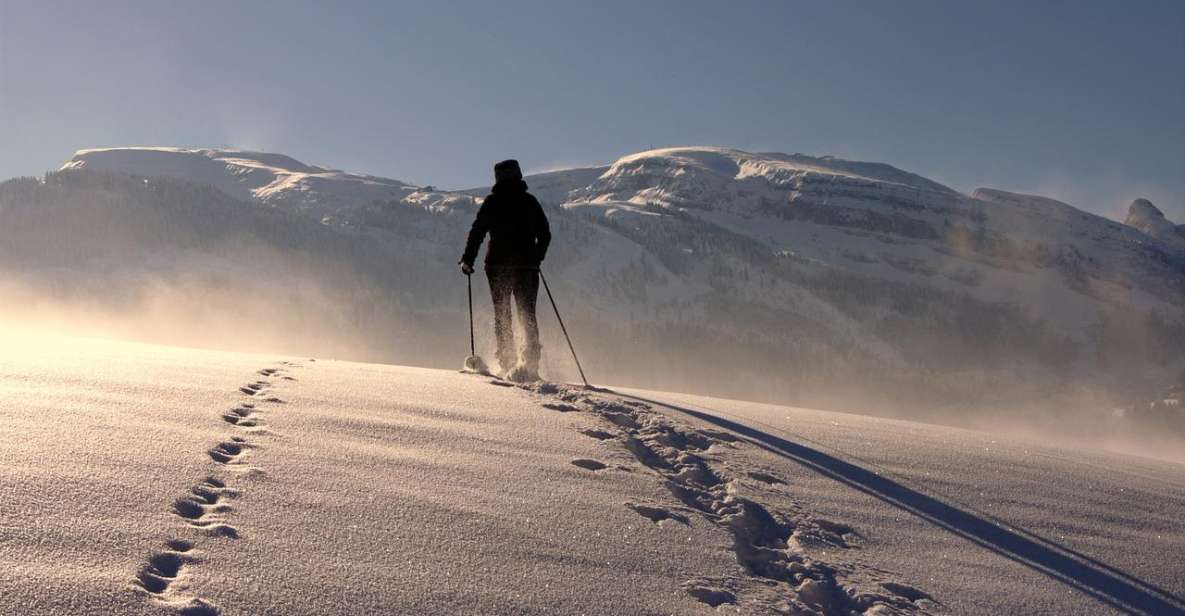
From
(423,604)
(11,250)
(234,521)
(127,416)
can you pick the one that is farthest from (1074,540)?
(11,250)

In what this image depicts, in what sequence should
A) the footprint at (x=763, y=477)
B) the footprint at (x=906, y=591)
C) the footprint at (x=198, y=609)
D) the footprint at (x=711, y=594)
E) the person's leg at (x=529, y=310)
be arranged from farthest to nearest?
the person's leg at (x=529, y=310) → the footprint at (x=763, y=477) → the footprint at (x=906, y=591) → the footprint at (x=711, y=594) → the footprint at (x=198, y=609)

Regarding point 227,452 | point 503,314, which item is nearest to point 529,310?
point 503,314

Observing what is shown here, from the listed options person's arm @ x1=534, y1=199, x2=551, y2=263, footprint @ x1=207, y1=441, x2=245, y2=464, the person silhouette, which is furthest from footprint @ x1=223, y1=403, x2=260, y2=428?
person's arm @ x1=534, y1=199, x2=551, y2=263

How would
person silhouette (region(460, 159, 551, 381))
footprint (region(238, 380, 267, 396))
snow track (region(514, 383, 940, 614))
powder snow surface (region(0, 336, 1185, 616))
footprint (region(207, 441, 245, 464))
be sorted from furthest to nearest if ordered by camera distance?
person silhouette (region(460, 159, 551, 381)) → footprint (region(238, 380, 267, 396)) → footprint (region(207, 441, 245, 464)) → snow track (region(514, 383, 940, 614)) → powder snow surface (region(0, 336, 1185, 616))

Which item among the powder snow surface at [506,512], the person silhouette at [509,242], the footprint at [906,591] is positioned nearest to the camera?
the powder snow surface at [506,512]

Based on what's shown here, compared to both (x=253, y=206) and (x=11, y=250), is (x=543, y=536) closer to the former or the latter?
(x=11, y=250)

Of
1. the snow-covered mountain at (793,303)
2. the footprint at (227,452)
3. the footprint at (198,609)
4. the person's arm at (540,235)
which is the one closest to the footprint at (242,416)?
the footprint at (227,452)

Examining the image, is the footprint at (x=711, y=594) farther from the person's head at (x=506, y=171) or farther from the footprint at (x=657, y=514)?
the person's head at (x=506, y=171)

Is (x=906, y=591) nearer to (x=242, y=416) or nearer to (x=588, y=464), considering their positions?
(x=588, y=464)

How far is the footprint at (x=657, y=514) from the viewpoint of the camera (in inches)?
166

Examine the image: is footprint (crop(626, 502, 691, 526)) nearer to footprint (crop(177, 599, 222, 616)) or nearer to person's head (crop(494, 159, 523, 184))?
footprint (crop(177, 599, 222, 616))

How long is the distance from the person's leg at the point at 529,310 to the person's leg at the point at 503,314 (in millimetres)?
126

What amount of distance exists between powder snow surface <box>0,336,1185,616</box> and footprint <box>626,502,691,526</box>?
0.04 metres

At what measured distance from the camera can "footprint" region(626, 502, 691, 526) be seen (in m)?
4.22
